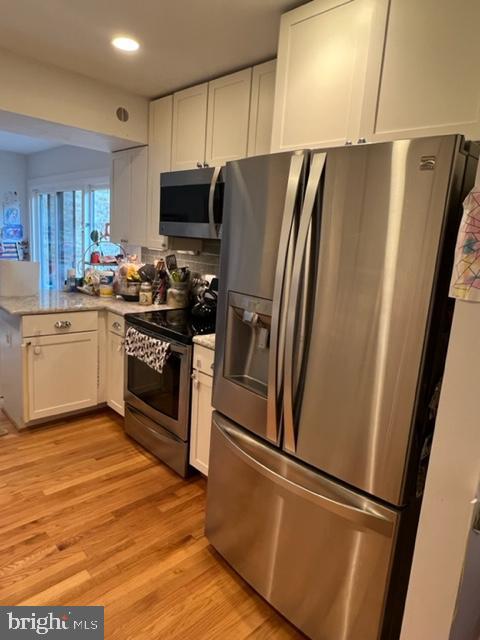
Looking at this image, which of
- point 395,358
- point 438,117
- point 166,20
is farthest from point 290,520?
point 166,20

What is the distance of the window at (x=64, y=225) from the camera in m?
4.96

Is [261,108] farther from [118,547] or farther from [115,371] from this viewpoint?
[118,547]

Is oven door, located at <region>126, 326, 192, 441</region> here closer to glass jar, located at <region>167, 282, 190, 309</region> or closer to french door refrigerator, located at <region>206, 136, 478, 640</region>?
glass jar, located at <region>167, 282, 190, 309</region>

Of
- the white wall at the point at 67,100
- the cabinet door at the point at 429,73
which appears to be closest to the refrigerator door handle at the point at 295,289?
the cabinet door at the point at 429,73

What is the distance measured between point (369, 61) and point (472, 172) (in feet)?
2.56

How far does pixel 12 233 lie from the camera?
6.34 meters

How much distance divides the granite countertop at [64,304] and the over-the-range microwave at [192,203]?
Answer: 0.60 m

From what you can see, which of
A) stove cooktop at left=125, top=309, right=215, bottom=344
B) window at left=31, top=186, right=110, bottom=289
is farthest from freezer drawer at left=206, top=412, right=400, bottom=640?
window at left=31, top=186, right=110, bottom=289

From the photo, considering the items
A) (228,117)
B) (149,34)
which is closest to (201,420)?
(228,117)

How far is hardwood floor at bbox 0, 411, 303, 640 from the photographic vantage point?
156 centimetres

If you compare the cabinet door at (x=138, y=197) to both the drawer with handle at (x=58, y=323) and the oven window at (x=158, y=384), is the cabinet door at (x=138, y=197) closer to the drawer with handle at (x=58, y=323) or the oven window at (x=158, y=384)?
the drawer with handle at (x=58, y=323)

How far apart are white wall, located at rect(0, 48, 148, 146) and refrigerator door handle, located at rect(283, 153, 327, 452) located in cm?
212

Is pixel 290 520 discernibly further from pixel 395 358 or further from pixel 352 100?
pixel 352 100

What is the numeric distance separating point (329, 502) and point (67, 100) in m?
2.81
